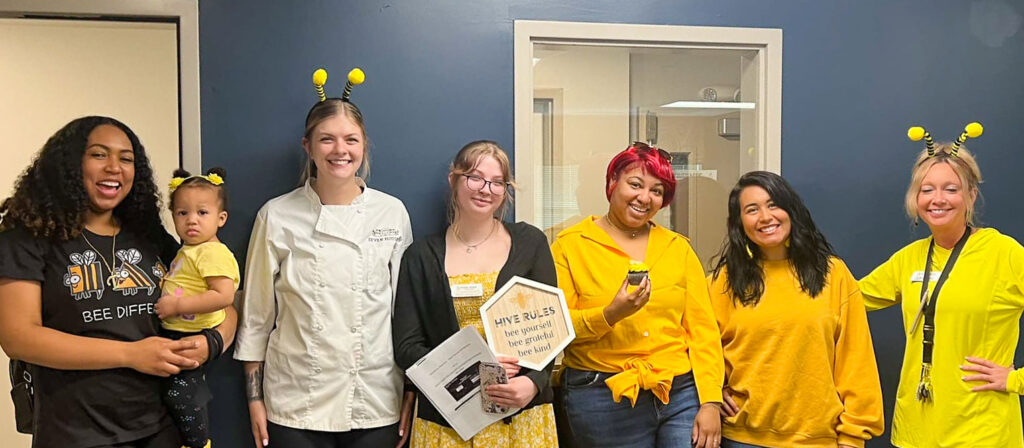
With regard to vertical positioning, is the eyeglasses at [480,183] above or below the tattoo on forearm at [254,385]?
above

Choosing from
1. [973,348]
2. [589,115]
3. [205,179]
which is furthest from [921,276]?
[205,179]

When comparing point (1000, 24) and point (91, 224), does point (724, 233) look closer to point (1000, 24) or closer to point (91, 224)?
point (1000, 24)

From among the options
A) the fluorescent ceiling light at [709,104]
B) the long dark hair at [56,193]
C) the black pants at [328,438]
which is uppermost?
the fluorescent ceiling light at [709,104]

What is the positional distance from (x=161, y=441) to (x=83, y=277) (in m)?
0.50

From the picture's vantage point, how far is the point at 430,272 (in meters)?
2.44

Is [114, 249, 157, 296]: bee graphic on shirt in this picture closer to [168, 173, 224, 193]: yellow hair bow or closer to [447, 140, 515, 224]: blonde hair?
[168, 173, 224, 193]: yellow hair bow

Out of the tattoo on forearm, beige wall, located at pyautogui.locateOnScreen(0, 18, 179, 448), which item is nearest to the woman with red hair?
the tattoo on forearm

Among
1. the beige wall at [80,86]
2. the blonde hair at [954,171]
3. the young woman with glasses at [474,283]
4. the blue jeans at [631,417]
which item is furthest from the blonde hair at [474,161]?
the beige wall at [80,86]

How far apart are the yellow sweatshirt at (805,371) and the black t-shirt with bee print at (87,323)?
175 cm

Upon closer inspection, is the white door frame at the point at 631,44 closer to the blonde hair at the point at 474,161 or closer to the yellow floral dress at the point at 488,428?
the blonde hair at the point at 474,161

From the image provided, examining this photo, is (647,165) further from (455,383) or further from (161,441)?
(161,441)

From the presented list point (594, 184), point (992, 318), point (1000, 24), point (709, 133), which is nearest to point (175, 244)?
point (594, 184)

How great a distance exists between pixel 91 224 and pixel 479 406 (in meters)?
1.21

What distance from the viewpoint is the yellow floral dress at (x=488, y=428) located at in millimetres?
2365
